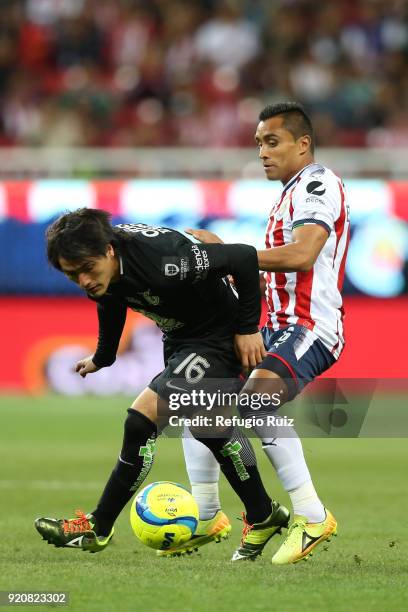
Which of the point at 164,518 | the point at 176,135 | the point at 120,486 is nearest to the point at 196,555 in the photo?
the point at 164,518

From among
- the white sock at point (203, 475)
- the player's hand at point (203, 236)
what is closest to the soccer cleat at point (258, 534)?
the white sock at point (203, 475)

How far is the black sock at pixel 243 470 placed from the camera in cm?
611

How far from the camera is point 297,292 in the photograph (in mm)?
6129

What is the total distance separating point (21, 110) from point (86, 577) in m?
12.5

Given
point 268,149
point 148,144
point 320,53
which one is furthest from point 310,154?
point 320,53

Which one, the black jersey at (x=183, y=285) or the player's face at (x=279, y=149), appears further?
the player's face at (x=279, y=149)

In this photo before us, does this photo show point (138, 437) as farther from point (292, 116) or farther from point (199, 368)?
point (292, 116)

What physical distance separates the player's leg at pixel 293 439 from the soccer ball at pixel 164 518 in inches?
19.3

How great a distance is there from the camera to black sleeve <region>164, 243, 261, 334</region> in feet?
18.7

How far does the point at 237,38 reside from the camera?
17812 mm

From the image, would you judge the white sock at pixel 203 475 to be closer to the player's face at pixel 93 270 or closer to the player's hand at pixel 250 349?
the player's hand at pixel 250 349

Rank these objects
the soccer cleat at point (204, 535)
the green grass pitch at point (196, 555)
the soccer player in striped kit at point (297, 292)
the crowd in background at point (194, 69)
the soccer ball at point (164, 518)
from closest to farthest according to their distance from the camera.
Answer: the green grass pitch at point (196, 555), the soccer player in striped kit at point (297, 292), the soccer ball at point (164, 518), the soccer cleat at point (204, 535), the crowd in background at point (194, 69)

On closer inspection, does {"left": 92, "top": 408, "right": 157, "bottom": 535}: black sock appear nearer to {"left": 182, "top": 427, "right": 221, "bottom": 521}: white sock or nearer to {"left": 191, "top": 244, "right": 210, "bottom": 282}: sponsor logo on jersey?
{"left": 182, "top": 427, "right": 221, "bottom": 521}: white sock

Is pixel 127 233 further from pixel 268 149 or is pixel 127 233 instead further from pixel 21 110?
pixel 21 110
